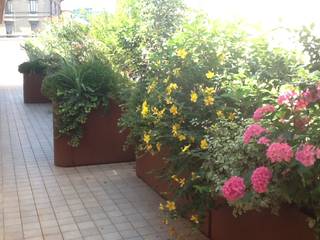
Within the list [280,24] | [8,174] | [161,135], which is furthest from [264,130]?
[8,174]

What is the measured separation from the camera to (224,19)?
3641 millimetres

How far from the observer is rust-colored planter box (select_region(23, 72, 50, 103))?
1087 cm

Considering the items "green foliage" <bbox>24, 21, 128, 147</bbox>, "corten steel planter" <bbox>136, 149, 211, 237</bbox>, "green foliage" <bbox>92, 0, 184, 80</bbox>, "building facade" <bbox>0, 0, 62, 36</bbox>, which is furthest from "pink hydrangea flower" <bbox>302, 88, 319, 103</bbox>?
"building facade" <bbox>0, 0, 62, 36</bbox>

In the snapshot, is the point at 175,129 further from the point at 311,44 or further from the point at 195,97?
the point at 311,44

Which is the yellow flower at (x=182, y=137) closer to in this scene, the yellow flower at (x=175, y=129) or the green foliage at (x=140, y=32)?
the yellow flower at (x=175, y=129)

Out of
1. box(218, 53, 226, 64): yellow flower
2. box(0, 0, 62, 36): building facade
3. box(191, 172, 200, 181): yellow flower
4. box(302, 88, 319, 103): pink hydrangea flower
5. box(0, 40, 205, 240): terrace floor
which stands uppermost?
box(0, 0, 62, 36): building facade

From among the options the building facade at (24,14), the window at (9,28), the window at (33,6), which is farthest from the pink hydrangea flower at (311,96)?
the window at (9,28)

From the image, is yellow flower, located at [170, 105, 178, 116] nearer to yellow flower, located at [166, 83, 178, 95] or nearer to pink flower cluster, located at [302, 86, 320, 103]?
yellow flower, located at [166, 83, 178, 95]

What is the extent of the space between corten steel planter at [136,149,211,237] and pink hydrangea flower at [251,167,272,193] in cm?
180

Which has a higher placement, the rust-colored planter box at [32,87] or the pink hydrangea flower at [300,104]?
the pink hydrangea flower at [300,104]

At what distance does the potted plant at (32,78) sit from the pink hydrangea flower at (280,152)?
9.15 metres

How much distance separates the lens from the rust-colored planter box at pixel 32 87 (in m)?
10.9

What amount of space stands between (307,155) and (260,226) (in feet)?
2.97

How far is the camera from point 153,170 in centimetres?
388
